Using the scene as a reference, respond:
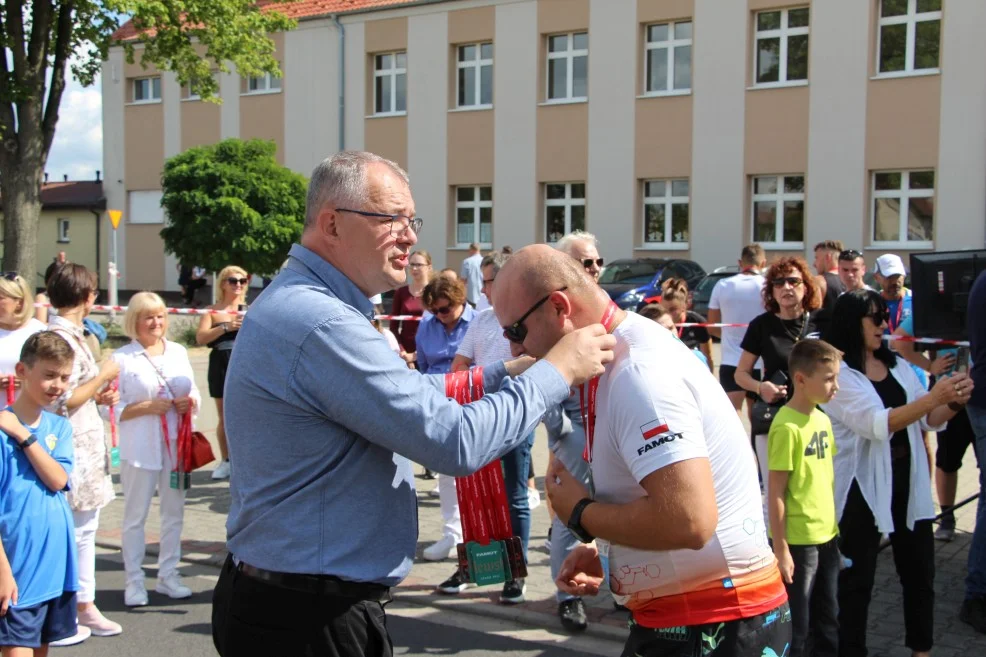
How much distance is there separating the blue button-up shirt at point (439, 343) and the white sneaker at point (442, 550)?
1.23 m

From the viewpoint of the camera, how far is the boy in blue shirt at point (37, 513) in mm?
4055

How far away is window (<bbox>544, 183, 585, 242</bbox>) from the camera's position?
2600cm

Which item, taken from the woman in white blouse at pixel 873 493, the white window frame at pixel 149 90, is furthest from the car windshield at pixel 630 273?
the white window frame at pixel 149 90

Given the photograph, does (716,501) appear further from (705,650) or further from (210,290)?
(210,290)

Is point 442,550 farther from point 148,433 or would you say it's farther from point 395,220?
point 395,220

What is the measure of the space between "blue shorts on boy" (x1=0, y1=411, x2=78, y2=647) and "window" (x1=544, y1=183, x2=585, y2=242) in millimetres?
22077

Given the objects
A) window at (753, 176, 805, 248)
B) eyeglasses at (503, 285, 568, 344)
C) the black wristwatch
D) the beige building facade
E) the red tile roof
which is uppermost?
the red tile roof

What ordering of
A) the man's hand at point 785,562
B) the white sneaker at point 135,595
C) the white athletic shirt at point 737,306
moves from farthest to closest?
the white athletic shirt at point 737,306 < the white sneaker at point 135,595 < the man's hand at point 785,562

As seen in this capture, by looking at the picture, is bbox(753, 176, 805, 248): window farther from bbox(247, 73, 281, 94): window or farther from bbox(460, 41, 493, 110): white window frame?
bbox(247, 73, 281, 94): window

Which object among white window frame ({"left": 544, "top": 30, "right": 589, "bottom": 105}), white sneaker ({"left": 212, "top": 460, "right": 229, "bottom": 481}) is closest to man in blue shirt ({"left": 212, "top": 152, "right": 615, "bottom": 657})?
white sneaker ({"left": 212, "top": 460, "right": 229, "bottom": 481})

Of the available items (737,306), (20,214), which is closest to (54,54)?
(20,214)

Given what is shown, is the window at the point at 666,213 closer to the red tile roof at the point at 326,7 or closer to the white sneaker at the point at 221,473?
the red tile roof at the point at 326,7

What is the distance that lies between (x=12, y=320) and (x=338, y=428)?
3.75 meters

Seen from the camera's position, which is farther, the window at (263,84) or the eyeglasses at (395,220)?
the window at (263,84)
